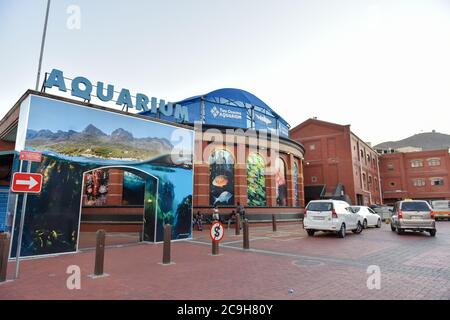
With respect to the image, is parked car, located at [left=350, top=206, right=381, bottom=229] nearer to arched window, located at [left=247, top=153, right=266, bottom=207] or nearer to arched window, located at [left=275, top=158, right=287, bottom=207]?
arched window, located at [left=275, top=158, right=287, bottom=207]

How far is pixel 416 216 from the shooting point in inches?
598

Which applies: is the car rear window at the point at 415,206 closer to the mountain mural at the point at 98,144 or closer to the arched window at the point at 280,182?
the arched window at the point at 280,182

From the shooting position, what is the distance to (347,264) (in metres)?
8.12

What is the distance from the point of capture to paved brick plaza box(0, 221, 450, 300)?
5.53m

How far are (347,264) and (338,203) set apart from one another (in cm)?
734

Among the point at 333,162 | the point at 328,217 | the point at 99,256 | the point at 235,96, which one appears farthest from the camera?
the point at 333,162

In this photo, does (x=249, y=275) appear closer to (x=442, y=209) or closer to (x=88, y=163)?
(x=88, y=163)

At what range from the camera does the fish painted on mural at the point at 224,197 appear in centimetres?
2128

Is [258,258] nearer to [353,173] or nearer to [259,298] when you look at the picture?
[259,298]

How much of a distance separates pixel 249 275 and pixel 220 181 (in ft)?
47.9

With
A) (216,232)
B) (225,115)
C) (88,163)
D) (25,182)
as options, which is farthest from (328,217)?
(225,115)

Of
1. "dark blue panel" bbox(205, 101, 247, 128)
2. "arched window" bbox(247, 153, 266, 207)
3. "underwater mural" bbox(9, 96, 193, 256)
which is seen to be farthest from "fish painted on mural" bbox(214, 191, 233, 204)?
"underwater mural" bbox(9, 96, 193, 256)

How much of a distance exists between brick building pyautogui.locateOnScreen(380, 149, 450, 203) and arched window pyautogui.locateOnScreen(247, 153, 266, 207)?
142 feet
